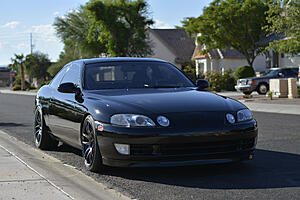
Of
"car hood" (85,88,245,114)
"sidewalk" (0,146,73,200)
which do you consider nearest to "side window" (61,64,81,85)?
"car hood" (85,88,245,114)

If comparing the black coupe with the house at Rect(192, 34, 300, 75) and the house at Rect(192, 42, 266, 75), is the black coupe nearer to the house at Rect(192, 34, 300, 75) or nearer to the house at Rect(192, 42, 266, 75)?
the house at Rect(192, 34, 300, 75)

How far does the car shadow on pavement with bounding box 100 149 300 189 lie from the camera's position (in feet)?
19.3

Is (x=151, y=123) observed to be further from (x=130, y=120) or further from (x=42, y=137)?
(x=42, y=137)

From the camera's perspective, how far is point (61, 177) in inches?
255

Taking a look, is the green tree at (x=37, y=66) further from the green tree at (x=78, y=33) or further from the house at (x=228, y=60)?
the house at (x=228, y=60)

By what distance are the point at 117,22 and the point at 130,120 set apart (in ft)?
170

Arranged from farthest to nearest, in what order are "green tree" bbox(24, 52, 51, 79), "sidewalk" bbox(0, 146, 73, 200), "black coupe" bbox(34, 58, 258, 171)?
"green tree" bbox(24, 52, 51, 79), "black coupe" bbox(34, 58, 258, 171), "sidewalk" bbox(0, 146, 73, 200)

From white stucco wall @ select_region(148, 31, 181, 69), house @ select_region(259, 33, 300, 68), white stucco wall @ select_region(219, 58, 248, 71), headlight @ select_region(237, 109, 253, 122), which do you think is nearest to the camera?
A: headlight @ select_region(237, 109, 253, 122)

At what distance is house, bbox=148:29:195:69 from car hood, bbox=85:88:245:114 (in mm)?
59188

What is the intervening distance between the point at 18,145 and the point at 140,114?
4.24 meters

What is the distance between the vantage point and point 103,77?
24.9ft

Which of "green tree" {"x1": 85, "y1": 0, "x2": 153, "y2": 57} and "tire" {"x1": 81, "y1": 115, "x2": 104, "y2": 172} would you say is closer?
"tire" {"x1": 81, "y1": 115, "x2": 104, "y2": 172}

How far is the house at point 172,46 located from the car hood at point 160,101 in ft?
194

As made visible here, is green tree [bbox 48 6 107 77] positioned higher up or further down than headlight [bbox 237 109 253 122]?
higher up
